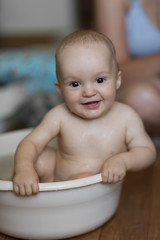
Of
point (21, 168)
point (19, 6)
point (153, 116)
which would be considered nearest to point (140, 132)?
point (21, 168)

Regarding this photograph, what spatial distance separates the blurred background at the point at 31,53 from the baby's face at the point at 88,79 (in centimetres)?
78

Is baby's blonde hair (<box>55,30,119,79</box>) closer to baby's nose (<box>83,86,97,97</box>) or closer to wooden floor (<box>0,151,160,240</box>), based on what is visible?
baby's nose (<box>83,86,97,97</box>)

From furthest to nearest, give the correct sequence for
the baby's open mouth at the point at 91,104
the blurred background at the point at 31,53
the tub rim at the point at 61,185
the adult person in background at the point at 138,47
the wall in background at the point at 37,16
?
the wall in background at the point at 37,16
the blurred background at the point at 31,53
the adult person in background at the point at 138,47
the baby's open mouth at the point at 91,104
the tub rim at the point at 61,185

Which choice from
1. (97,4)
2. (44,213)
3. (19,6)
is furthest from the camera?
(19,6)

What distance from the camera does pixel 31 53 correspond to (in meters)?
2.34

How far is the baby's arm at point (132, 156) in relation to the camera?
88 centimetres

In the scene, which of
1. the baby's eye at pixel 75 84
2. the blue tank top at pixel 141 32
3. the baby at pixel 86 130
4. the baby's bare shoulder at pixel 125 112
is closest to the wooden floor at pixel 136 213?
the baby at pixel 86 130

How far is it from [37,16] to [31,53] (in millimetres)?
2087

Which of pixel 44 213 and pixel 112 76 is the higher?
pixel 112 76

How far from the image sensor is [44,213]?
870mm

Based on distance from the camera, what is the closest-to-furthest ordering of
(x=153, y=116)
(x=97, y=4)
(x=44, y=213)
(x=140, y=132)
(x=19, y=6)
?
(x=44, y=213) → (x=140, y=132) → (x=153, y=116) → (x=97, y=4) → (x=19, y=6)

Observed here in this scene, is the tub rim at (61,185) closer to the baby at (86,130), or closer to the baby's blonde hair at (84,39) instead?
the baby at (86,130)

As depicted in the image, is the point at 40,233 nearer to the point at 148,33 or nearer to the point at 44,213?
the point at 44,213

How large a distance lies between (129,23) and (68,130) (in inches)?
28.9
